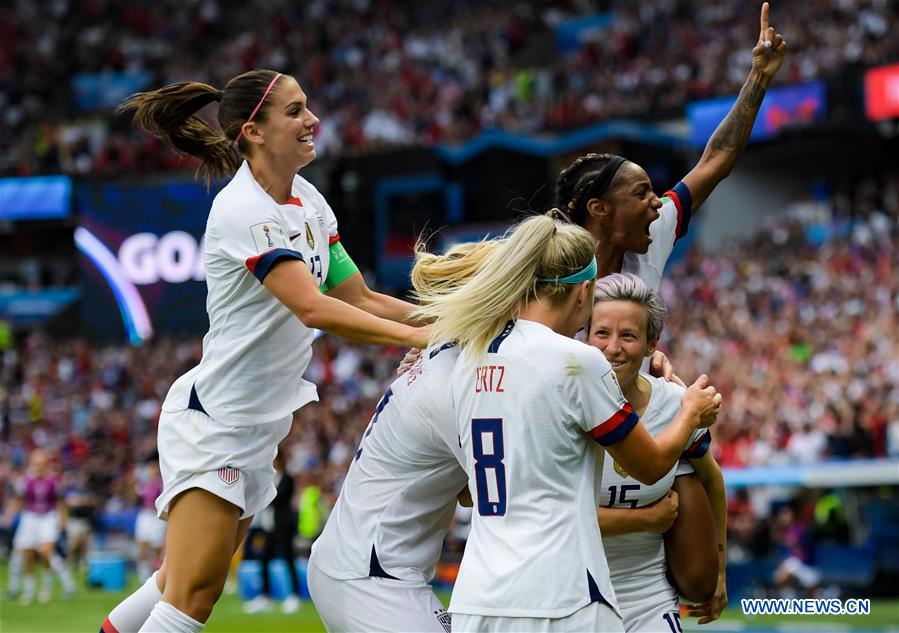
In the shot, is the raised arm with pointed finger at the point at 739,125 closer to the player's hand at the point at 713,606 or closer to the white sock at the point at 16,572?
the player's hand at the point at 713,606

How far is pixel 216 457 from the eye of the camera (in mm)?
4500

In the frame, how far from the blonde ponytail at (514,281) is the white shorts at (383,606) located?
0.82m

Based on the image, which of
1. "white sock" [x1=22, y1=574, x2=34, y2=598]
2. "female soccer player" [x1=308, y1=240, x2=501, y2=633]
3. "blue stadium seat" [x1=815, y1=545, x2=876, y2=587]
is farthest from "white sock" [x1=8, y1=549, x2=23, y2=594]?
"female soccer player" [x1=308, y1=240, x2=501, y2=633]

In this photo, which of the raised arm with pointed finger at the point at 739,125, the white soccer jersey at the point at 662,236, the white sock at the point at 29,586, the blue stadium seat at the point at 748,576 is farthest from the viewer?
the white sock at the point at 29,586

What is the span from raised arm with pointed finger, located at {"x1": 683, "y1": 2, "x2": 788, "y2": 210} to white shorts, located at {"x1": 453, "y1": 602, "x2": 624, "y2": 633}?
7.46 ft

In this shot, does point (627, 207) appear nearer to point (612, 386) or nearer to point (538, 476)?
point (612, 386)

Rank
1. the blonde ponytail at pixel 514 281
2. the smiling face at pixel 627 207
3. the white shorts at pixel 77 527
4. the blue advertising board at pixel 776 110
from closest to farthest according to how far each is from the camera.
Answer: the blonde ponytail at pixel 514 281 < the smiling face at pixel 627 207 < the white shorts at pixel 77 527 < the blue advertising board at pixel 776 110

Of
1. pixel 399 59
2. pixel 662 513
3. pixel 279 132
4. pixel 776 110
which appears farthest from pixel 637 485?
pixel 399 59

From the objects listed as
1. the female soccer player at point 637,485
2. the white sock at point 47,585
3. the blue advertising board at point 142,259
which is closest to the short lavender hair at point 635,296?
the female soccer player at point 637,485

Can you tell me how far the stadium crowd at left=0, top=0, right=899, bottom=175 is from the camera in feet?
79.1

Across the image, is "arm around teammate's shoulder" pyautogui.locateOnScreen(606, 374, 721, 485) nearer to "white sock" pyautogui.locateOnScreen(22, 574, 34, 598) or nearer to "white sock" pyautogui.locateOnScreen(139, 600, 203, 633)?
"white sock" pyautogui.locateOnScreen(139, 600, 203, 633)

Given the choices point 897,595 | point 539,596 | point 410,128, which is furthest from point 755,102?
point 410,128

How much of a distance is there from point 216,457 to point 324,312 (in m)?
0.70

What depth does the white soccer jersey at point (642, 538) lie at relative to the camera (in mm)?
3934
